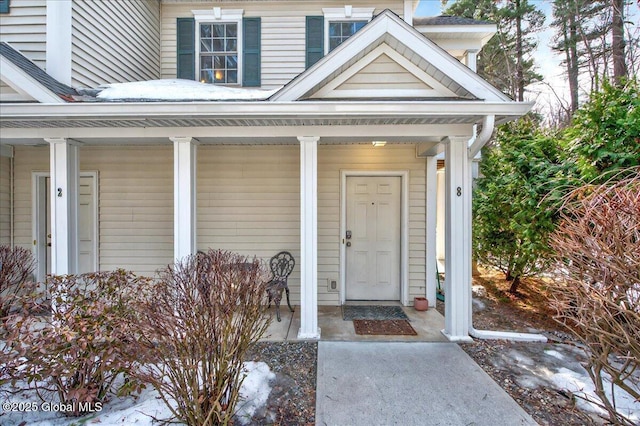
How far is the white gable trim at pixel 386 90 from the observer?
365 centimetres

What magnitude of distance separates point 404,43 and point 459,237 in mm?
2373

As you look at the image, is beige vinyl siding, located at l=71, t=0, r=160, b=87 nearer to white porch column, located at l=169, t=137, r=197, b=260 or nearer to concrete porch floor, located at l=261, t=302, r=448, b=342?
white porch column, located at l=169, t=137, r=197, b=260

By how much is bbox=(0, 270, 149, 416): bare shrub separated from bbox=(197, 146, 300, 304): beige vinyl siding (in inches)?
105

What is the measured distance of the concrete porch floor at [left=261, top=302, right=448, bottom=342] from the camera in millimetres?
3805

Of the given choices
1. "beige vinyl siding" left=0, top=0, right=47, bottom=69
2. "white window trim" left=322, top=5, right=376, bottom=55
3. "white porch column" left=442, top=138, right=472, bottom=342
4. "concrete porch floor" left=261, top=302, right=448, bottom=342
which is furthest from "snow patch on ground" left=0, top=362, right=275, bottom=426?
"white window trim" left=322, top=5, right=376, bottom=55

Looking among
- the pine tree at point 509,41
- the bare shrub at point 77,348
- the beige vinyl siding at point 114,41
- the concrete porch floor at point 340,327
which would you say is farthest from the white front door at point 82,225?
the pine tree at point 509,41

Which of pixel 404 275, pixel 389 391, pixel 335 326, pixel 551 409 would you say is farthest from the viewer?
pixel 404 275

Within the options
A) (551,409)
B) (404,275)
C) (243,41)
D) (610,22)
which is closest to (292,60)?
(243,41)

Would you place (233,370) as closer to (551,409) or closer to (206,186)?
(551,409)

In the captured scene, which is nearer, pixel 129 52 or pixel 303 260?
pixel 303 260

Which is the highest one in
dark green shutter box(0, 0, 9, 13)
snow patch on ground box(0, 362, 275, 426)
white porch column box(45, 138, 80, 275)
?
dark green shutter box(0, 0, 9, 13)

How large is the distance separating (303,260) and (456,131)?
246cm

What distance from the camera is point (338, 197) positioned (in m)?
5.11

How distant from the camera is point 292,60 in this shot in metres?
5.62
